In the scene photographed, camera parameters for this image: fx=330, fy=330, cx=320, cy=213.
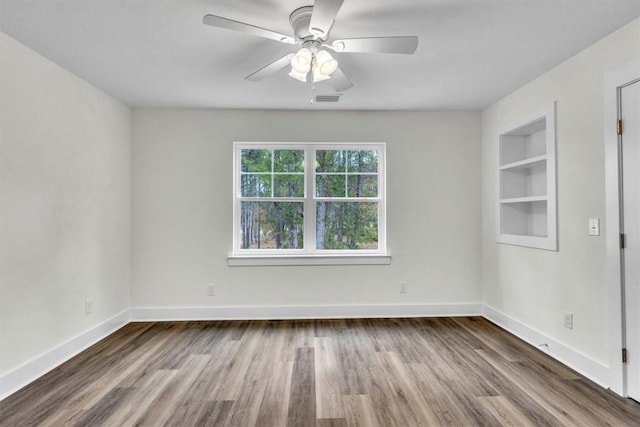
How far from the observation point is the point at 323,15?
65.6 inches

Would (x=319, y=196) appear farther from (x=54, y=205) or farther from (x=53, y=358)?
(x=53, y=358)

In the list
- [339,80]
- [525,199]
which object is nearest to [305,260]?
[339,80]

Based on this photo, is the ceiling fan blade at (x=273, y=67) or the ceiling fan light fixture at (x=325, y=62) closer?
the ceiling fan light fixture at (x=325, y=62)

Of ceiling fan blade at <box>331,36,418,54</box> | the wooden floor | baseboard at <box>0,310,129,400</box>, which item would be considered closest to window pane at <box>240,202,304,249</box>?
the wooden floor

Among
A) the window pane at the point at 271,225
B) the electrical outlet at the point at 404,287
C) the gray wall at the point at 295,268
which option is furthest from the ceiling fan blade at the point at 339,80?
the electrical outlet at the point at 404,287

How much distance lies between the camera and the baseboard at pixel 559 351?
2338 mm

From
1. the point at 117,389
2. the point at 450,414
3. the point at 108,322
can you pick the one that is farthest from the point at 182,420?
the point at 108,322

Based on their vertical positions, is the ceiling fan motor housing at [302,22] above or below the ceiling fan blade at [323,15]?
above

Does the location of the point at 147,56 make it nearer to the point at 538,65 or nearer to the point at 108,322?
the point at 108,322

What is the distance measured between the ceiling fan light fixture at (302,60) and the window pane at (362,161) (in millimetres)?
1993

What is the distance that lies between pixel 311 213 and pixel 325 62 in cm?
212

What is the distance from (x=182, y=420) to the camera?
1.93 meters

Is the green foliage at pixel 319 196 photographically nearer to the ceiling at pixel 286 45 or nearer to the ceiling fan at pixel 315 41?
the ceiling at pixel 286 45

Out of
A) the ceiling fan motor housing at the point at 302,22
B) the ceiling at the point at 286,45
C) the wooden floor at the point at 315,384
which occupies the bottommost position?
the wooden floor at the point at 315,384
